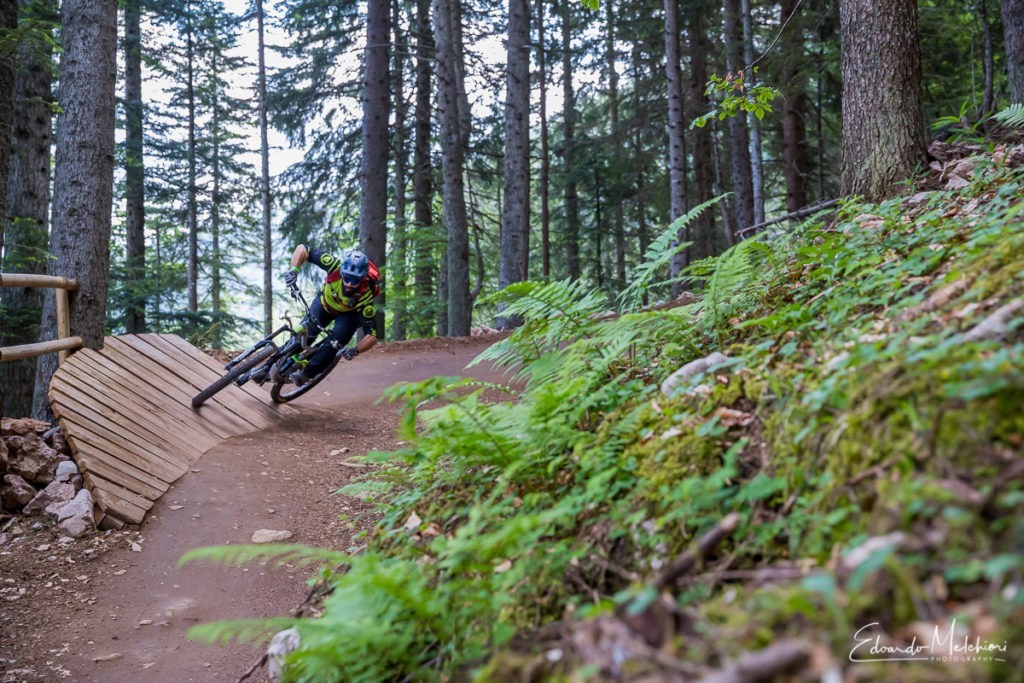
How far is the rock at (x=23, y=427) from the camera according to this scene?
6.30 m

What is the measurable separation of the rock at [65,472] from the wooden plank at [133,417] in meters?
0.59

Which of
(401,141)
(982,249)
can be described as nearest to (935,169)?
(982,249)

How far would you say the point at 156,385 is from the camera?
770 centimetres

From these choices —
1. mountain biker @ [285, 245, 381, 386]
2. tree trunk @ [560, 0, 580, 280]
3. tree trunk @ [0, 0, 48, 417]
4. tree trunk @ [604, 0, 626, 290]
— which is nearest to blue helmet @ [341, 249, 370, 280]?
mountain biker @ [285, 245, 381, 386]

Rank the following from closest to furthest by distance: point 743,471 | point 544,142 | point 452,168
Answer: point 743,471 → point 452,168 → point 544,142

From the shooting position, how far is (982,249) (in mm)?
2885

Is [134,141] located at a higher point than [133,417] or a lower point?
higher

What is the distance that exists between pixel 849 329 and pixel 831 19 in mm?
16075

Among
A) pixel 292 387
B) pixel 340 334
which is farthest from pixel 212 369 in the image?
pixel 340 334

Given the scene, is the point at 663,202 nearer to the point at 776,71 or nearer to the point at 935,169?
A: the point at 776,71

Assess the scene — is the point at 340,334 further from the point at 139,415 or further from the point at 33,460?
the point at 33,460

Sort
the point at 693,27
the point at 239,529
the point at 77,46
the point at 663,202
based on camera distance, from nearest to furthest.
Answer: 1. the point at 239,529
2. the point at 77,46
3. the point at 693,27
4. the point at 663,202

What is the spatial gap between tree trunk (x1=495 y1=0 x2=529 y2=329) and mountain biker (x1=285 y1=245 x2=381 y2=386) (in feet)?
23.5

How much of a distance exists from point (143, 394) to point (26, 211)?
598 centimetres
